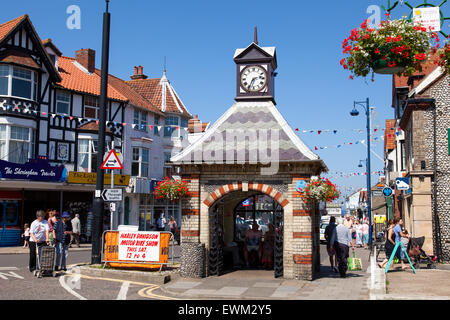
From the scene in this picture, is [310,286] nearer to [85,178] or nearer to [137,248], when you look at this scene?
[137,248]

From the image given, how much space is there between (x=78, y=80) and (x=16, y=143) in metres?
7.38

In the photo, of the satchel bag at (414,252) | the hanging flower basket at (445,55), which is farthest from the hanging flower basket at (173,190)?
the satchel bag at (414,252)

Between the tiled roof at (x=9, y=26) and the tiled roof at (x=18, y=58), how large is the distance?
0.90m

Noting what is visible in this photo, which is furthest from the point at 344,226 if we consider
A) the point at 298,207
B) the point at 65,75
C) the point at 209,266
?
the point at 65,75

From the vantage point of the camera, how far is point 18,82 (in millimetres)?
26766

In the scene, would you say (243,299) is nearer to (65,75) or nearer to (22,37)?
(22,37)

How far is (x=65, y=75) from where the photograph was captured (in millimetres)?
32125

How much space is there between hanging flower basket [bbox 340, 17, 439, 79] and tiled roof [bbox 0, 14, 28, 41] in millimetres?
23432

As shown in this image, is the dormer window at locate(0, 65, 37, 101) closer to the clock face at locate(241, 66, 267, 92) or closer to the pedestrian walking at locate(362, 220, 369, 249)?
the clock face at locate(241, 66, 267, 92)

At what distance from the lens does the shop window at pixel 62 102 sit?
29.7 meters

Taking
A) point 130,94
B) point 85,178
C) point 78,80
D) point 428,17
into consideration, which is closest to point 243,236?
point 428,17

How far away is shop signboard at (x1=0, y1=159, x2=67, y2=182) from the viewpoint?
25.1 metres

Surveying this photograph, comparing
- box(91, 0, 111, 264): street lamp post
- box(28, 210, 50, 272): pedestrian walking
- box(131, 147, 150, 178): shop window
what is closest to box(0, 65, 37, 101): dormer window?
box(131, 147, 150, 178): shop window
